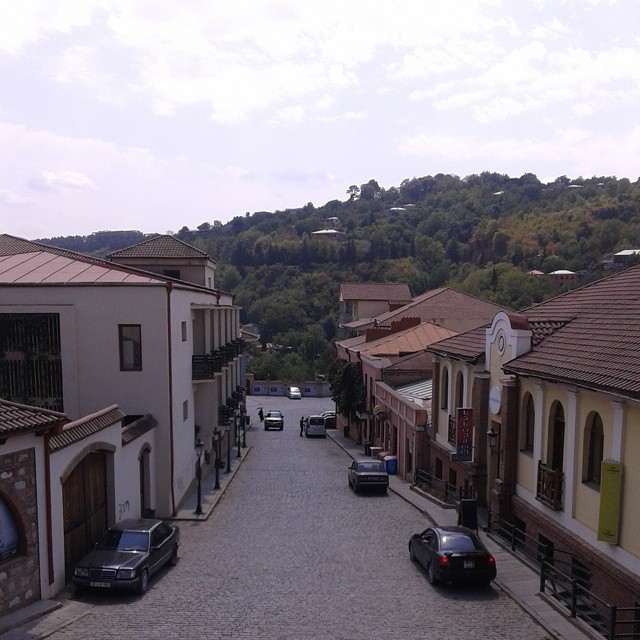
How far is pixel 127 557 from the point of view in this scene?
527 inches

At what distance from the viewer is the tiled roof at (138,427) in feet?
58.1

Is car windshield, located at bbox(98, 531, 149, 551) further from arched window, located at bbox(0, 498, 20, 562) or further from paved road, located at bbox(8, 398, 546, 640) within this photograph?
arched window, located at bbox(0, 498, 20, 562)

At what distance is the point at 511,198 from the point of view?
584ft

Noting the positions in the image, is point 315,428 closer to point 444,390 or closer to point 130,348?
point 444,390

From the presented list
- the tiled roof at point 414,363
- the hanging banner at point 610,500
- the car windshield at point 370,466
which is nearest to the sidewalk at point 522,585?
the hanging banner at point 610,500

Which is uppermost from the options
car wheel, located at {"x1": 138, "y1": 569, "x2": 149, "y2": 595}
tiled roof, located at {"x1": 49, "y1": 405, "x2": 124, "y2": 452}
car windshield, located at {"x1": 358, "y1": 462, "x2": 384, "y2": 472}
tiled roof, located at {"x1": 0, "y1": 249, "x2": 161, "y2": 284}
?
tiled roof, located at {"x1": 0, "y1": 249, "x2": 161, "y2": 284}

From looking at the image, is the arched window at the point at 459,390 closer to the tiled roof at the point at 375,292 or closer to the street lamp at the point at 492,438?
the street lamp at the point at 492,438

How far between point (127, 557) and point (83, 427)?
312 cm

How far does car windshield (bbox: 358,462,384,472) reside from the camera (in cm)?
2556

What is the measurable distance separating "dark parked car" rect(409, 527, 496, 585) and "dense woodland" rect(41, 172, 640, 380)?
241 ft

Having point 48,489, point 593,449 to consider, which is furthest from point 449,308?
point 48,489

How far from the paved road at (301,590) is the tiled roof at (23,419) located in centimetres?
366

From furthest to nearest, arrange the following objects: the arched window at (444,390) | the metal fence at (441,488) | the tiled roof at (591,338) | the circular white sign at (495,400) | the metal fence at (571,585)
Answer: the arched window at (444,390) → the metal fence at (441,488) → the circular white sign at (495,400) → the tiled roof at (591,338) → the metal fence at (571,585)

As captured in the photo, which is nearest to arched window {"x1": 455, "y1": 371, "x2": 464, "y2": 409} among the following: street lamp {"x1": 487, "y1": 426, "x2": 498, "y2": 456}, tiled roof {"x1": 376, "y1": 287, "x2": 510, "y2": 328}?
street lamp {"x1": 487, "y1": 426, "x2": 498, "y2": 456}
